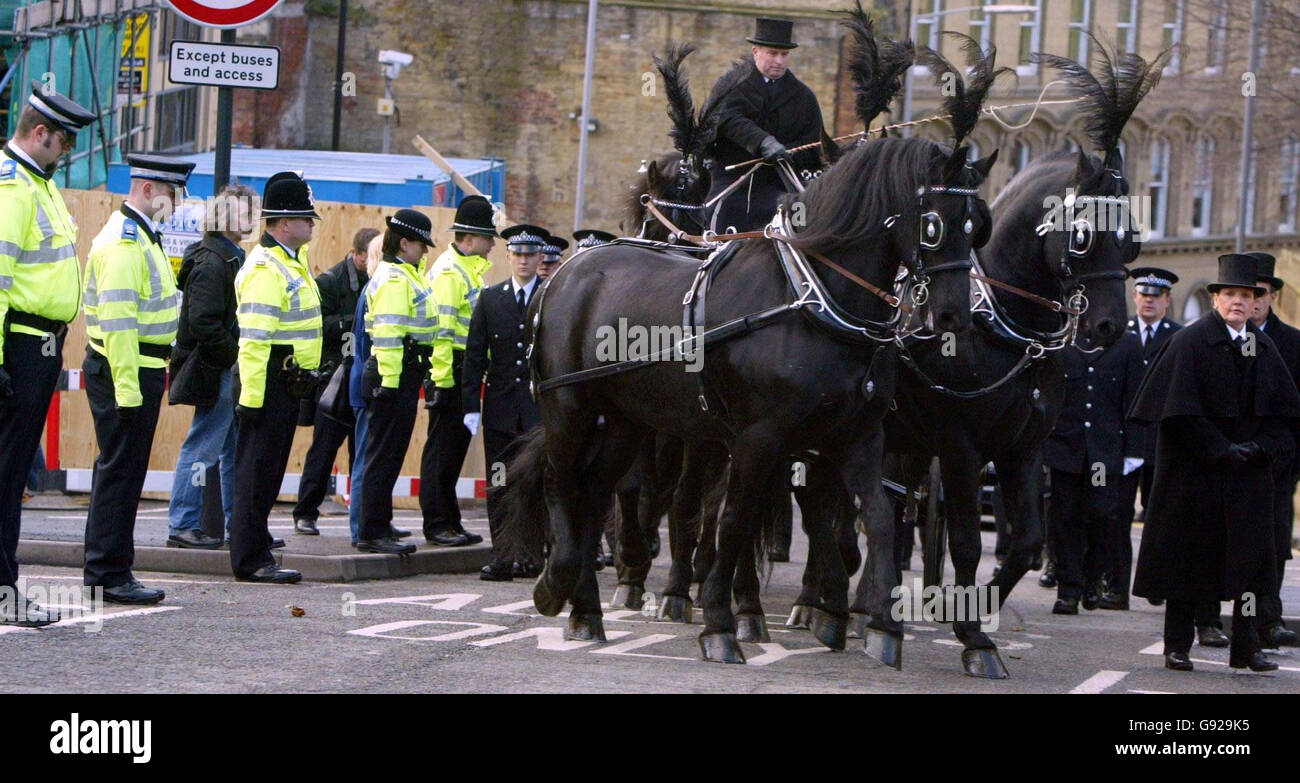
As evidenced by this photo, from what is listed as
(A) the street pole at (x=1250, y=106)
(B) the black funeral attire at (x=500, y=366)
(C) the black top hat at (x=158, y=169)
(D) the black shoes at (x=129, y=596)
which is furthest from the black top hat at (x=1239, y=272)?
(A) the street pole at (x=1250, y=106)

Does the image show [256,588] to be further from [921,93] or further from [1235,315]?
[921,93]

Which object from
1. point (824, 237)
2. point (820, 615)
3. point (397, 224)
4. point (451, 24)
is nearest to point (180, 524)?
point (397, 224)

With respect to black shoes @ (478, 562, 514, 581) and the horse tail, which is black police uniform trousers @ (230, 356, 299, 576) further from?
black shoes @ (478, 562, 514, 581)

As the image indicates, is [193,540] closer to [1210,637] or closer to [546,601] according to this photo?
[546,601]

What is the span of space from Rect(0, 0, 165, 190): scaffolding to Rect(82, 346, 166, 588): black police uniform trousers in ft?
53.1

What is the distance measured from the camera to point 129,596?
419 inches

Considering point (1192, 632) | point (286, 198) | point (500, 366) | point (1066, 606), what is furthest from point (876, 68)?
point (1066, 606)

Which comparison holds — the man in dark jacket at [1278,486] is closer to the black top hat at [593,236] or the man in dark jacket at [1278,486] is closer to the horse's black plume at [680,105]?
the horse's black plume at [680,105]

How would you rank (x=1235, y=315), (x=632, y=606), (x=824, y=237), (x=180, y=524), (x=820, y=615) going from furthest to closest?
(x=180, y=524), (x=632, y=606), (x=1235, y=315), (x=820, y=615), (x=824, y=237)

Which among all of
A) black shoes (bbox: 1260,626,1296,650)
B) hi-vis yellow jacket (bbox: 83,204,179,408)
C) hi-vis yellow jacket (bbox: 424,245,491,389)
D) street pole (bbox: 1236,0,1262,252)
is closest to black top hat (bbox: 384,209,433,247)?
hi-vis yellow jacket (bbox: 424,245,491,389)

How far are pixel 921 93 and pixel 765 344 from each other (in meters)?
48.8

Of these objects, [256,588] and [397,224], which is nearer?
[256,588]
